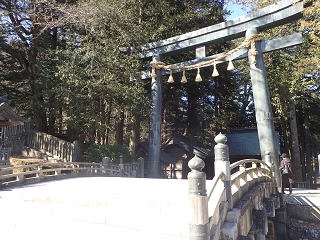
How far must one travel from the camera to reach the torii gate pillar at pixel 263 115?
30.8 ft

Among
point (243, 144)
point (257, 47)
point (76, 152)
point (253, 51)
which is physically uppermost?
point (257, 47)

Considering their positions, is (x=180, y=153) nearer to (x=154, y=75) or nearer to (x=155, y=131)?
(x=155, y=131)

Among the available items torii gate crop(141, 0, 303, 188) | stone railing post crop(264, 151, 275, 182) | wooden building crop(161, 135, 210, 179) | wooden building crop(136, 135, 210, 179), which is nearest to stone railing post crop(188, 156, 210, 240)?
stone railing post crop(264, 151, 275, 182)

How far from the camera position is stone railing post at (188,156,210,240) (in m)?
3.03

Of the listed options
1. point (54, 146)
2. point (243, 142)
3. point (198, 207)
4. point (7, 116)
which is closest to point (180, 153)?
point (243, 142)

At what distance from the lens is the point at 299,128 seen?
21547mm

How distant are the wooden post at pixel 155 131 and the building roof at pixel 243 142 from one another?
768cm

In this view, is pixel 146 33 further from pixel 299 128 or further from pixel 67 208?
pixel 299 128

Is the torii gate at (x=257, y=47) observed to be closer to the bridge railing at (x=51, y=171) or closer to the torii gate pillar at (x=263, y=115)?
the torii gate pillar at (x=263, y=115)

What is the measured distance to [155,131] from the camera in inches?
472

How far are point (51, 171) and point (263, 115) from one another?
913 cm

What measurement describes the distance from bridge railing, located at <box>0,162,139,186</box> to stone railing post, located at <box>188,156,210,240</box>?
242 inches

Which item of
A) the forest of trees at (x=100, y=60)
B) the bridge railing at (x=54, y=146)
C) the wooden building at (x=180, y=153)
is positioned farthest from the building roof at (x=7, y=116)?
the wooden building at (x=180, y=153)

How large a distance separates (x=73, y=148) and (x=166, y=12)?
32.9 feet
